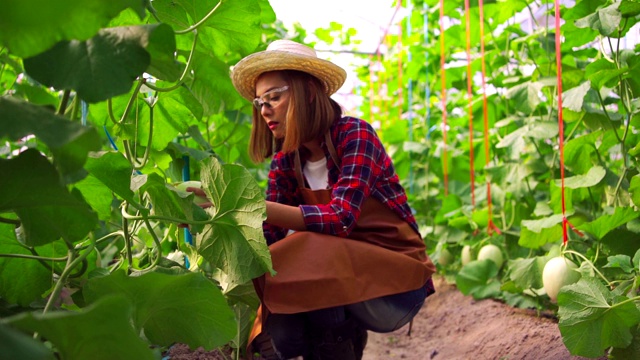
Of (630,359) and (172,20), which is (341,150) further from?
(630,359)

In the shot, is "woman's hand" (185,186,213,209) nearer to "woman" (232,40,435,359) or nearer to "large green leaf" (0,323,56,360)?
"woman" (232,40,435,359)

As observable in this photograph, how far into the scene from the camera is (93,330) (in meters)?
0.68

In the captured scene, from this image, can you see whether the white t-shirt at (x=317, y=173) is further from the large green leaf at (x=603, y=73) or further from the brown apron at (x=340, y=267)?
the large green leaf at (x=603, y=73)

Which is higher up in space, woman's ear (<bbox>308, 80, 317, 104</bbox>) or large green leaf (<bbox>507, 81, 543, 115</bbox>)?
woman's ear (<bbox>308, 80, 317, 104</bbox>)

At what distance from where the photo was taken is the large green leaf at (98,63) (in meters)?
0.70

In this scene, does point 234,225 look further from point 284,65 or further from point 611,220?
point 611,220

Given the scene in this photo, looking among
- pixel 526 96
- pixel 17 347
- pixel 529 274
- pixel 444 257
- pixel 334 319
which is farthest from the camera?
pixel 444 257

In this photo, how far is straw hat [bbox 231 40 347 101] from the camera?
1646mm

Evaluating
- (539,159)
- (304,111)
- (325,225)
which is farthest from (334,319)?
(539,159)

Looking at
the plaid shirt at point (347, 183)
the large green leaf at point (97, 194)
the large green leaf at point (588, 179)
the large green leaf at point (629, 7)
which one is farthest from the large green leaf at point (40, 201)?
the large green leaf at point (588, 179)

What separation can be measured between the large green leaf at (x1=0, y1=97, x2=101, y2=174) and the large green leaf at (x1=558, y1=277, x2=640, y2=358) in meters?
1.11

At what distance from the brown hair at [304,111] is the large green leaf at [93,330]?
98cm

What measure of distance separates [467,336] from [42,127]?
6.29ft

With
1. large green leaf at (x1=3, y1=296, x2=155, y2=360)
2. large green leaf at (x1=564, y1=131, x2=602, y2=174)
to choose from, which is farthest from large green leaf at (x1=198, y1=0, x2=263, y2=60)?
large green leaf at (x1=564, y1=131, x2=602, y2=174)
